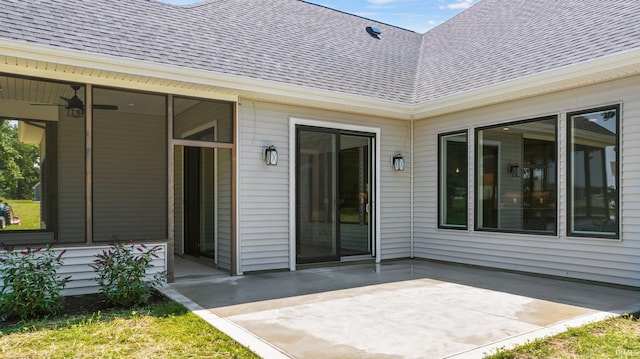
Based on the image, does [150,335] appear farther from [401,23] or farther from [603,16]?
[401,23]

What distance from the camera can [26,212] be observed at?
281 inches

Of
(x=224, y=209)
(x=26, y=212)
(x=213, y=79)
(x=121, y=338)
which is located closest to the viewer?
(x=121, y=338)

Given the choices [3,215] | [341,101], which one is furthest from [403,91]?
[3,215]

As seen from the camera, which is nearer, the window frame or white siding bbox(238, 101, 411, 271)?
the window frame

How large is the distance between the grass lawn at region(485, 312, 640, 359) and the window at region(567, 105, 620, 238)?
85.1 inches

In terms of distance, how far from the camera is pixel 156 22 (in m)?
6.86

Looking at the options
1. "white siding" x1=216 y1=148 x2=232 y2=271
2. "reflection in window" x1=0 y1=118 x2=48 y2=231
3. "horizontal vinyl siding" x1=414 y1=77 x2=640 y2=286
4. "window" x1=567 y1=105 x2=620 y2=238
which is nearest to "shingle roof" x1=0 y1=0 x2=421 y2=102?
"horizontal vinyl siding" x1=414 y1=77 x2=640 y2=286

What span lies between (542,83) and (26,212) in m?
7.91

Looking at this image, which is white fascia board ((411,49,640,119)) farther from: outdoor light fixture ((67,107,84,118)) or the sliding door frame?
outdoor light fixture ((67,107,84,118))

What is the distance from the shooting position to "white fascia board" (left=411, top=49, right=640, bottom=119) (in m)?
5.31

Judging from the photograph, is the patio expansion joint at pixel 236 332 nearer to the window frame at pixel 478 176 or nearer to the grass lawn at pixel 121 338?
the grass lawn at pixel 121 338

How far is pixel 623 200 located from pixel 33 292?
669cm

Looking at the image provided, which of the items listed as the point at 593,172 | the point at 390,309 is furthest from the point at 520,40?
the point at 390,309

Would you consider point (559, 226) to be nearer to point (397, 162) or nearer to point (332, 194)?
point (397, 162)
